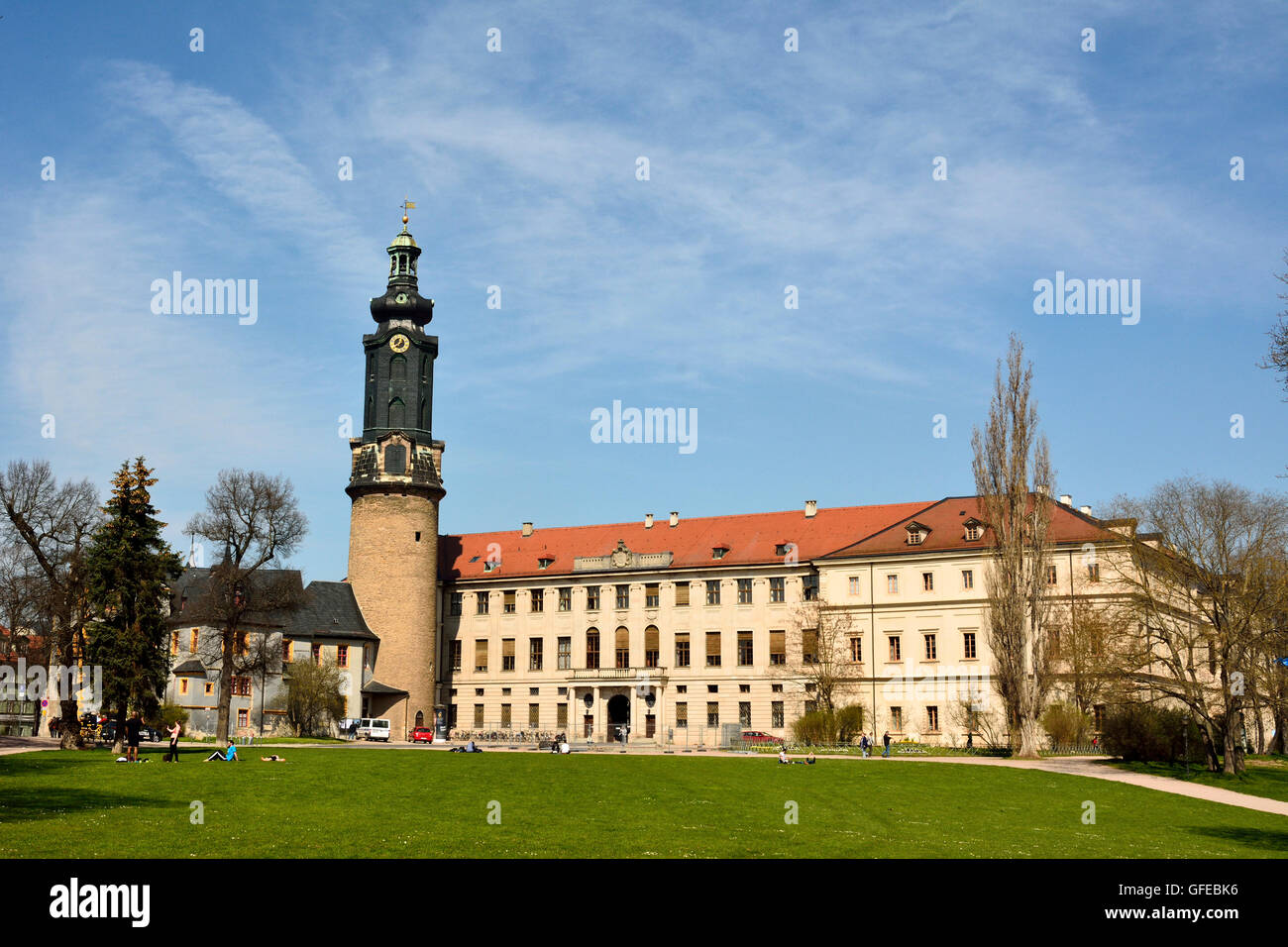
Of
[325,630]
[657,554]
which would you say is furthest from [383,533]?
[657,554]

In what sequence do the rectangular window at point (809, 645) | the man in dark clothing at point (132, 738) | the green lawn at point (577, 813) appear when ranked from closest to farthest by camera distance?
the green lawn at point (577, 813), the man in dark clothing at point (132, 738), the rectangular window at point (809, 645)

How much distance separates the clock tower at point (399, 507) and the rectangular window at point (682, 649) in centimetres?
1781

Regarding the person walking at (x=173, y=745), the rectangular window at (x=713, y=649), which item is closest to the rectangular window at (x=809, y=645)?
the rectangular window at (x=713, y=649)

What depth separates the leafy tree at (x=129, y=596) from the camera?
153ft

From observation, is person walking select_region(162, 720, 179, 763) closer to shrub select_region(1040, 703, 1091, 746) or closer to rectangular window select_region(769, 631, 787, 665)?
shrub select_region(1040, 703, 1091, 746)

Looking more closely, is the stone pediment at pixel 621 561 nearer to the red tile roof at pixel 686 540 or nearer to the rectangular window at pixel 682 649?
the red tile roof at pixel 686 540

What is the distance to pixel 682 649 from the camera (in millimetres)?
81750

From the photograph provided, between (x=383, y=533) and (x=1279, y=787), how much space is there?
5989 centimetres

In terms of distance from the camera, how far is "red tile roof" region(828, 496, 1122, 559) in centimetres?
6962

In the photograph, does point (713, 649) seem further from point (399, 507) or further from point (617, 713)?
point (399, 507)
